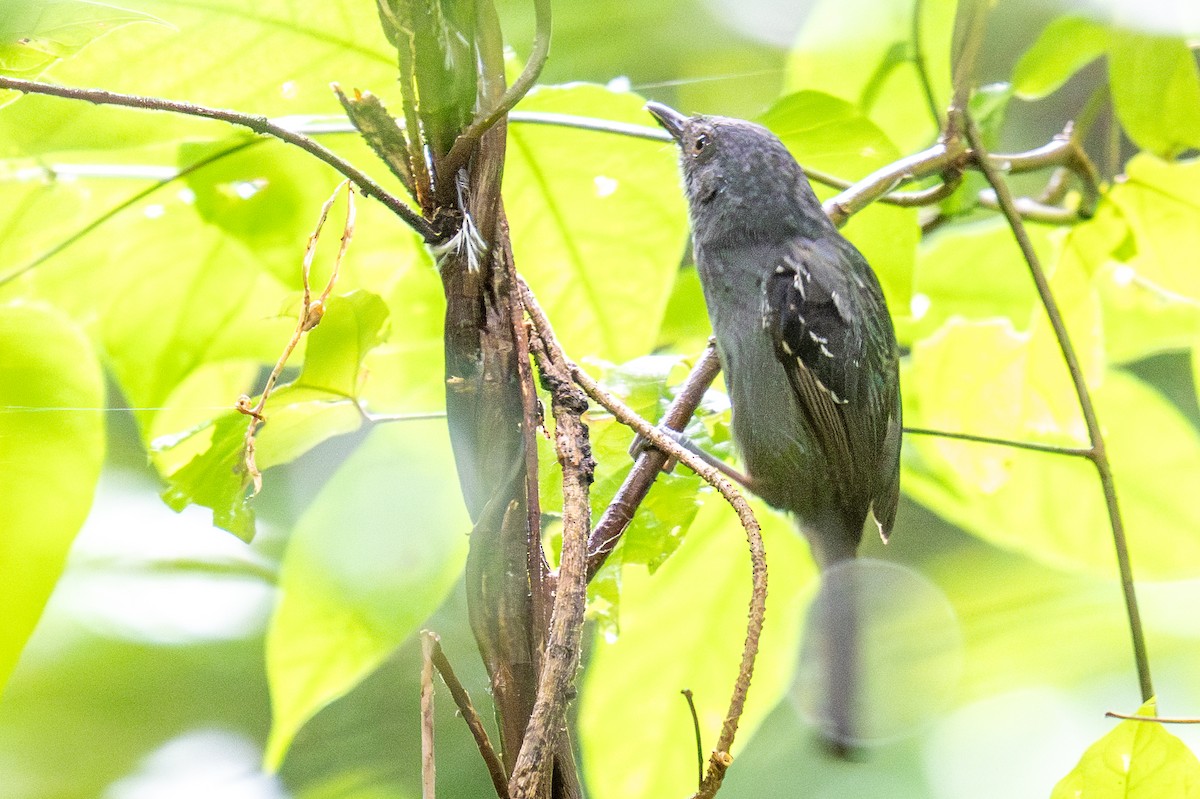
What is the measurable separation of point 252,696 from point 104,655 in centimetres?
15

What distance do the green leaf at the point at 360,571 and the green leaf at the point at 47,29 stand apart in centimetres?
45

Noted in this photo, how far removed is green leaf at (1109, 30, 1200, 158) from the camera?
1.16 metres

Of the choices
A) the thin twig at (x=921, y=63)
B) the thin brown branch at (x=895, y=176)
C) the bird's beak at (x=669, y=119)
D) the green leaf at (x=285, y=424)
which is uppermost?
the thin twig at (x=921, y=63)

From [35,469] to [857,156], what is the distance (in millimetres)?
941

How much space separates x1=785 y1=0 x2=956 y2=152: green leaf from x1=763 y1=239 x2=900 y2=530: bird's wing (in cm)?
22

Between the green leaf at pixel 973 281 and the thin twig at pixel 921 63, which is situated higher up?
the thin twig at pixel 921 63

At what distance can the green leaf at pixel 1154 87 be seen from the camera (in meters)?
1.16

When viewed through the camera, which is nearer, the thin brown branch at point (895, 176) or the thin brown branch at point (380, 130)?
the thin brown branch at point (380, 130)

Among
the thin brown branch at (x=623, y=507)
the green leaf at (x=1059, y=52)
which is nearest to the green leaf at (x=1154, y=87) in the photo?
the green leaf at (x=1059, y=52)

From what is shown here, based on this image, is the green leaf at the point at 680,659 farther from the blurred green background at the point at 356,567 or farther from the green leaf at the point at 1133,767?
the green leaf at the point at 1133,767

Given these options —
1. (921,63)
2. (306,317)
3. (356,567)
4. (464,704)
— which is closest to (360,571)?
(356,567)

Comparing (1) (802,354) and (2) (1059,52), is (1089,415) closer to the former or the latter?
(1) (802,354)

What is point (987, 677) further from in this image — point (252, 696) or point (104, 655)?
point (104, 655)

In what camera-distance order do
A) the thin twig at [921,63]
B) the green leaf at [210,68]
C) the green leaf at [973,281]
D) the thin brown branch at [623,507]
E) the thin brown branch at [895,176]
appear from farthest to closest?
the green leaf at [973,281] < the thin twig at [921,63] < the thin brown branch at [895,176] < the green leaf at [210,68] < the thin brown branch at [623,507]
